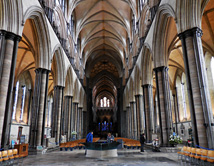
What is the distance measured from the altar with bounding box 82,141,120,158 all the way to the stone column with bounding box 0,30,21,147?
10.7ft

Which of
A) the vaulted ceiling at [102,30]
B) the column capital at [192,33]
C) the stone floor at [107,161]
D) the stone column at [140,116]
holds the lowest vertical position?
the stone floor at [107,161]

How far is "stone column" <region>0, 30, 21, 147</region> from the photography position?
6.68m

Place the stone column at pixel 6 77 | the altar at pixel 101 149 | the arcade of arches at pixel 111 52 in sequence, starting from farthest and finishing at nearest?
the altar at pixel 101 149 → the arcade of arches at pixel 111 52 → the stone column at pixel 6 77

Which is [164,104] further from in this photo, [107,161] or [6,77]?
[6,77]

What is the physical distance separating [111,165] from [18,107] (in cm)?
1573

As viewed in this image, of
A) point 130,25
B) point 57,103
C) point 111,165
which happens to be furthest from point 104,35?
point 111,165

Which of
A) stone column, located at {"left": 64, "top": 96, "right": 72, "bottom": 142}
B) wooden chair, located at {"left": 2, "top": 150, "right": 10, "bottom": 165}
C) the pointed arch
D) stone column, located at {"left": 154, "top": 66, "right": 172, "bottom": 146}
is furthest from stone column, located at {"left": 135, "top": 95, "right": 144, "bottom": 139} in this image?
wooden chair, located at {"left": 2, "top": 150, "right": 10, "bottom": 165}

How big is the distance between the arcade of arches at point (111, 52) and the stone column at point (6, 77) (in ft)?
0.11

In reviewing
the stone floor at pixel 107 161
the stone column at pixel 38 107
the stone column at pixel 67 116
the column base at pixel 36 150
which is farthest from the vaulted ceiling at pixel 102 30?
the stone floor at pixel 107 161

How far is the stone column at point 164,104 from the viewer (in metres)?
9.76

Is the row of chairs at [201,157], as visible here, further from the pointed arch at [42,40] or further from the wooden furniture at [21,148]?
the pointed arch at [42,40]

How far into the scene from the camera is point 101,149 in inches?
297

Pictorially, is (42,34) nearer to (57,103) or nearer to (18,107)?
(57,103)

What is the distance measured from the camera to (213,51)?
12805mm
